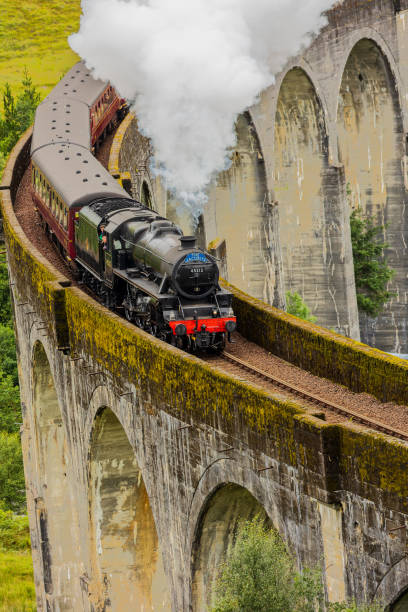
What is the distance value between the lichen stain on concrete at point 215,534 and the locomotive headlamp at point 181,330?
413 centimetres

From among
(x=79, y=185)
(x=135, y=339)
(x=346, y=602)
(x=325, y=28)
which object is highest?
(x=325, y=28)

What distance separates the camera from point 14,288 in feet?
105

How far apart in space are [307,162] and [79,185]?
23.9 meters

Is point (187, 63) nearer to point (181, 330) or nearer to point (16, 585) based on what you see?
point (16, 585)

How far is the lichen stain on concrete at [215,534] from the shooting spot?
18.4 metres

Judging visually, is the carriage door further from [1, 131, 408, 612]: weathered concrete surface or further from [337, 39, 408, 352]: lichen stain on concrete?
[337, 39, 408, 352]: lichen stain on concrete

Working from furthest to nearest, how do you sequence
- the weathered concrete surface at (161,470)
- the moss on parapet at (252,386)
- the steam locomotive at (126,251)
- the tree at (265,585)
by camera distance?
1. the steam locomotive at (126,251)
2. the weathered concrete surface at (161,470)
3. the moss on parapet at (252,386)
4. the tree at (265,585)

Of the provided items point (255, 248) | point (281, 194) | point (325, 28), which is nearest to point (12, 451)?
point (255, 248)

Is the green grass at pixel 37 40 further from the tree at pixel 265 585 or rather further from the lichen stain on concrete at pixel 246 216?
the tree at pixel 265 585

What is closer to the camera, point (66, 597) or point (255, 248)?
point (66, 597)

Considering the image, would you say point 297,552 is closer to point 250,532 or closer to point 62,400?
point 250,532

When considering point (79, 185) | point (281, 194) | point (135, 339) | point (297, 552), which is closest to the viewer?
point (297, 552)

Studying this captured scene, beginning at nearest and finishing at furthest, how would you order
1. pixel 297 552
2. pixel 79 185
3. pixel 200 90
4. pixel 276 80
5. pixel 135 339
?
pixel 297 552 < pixel 135 339 < pixel 79 185 < pixel 200 90 < pixel 276 80

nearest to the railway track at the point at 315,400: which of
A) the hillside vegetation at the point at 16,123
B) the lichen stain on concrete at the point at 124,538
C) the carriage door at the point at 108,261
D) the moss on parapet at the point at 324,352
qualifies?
the moss on parapet at the point at 324,352
